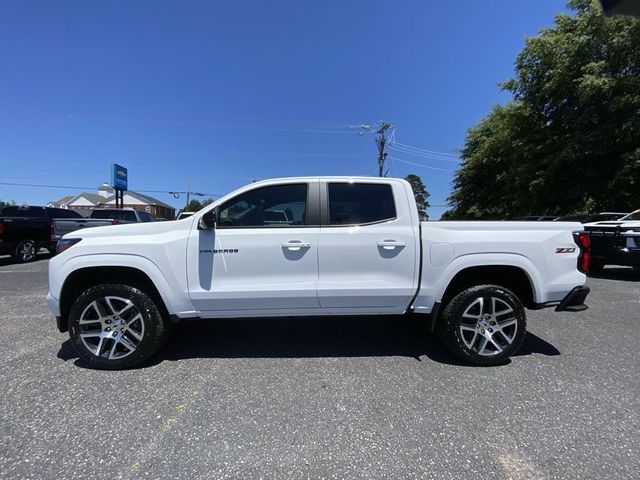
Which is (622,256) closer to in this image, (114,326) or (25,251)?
(114,326)

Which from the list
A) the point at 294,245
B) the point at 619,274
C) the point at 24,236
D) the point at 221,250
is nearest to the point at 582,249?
the point at 294,245

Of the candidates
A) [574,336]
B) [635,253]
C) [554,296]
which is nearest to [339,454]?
[554,296]

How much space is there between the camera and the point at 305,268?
3.78 m

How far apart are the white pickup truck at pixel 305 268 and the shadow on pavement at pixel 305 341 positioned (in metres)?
0.48

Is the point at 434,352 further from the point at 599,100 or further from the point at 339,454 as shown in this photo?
the point at 599,100

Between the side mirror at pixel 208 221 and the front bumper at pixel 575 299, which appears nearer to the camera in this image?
the side mirror at pixel 208 221

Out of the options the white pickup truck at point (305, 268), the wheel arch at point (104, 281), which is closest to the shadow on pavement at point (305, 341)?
the white pickup truck at point (305, 268)

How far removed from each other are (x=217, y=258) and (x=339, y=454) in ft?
6.71

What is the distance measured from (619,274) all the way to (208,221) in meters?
10.8

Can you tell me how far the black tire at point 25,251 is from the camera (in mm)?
12000

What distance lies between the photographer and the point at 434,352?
13.8 ft

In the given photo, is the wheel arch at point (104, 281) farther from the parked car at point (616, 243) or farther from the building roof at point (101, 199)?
the building roof at point (101, 199)

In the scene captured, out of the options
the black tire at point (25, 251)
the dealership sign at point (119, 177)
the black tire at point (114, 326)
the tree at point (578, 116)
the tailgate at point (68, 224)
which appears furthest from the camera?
the dealership sign at point (119, 177)

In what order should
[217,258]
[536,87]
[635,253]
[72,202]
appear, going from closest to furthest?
1. [217,258]
2. [635,253]
3. [536,87]
4. [72,202]
